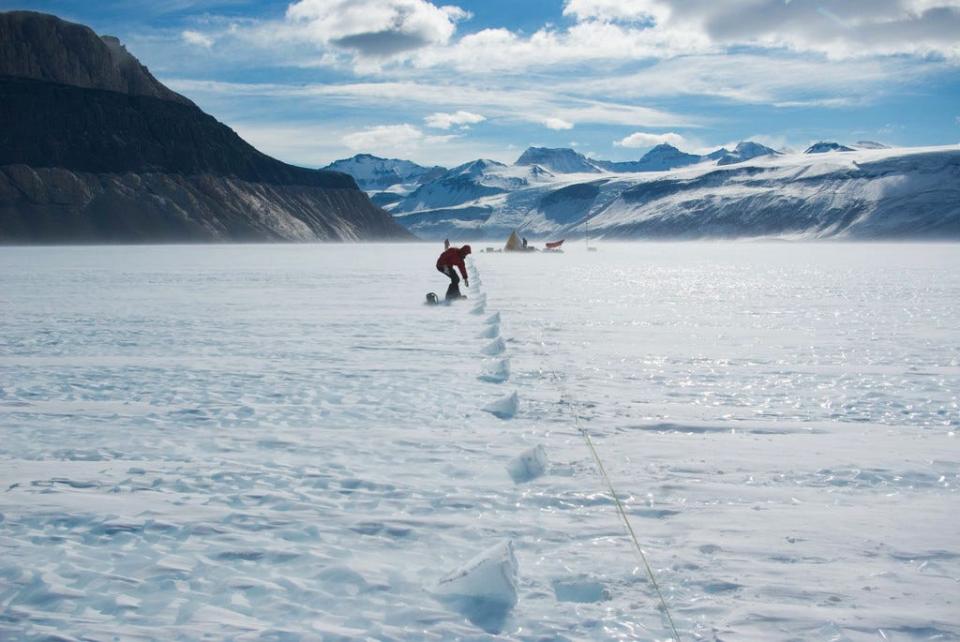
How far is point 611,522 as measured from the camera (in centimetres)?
508

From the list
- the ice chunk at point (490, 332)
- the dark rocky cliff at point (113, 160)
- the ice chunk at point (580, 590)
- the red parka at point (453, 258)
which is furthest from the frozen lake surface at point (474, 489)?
the dark rocky cliff at point (113, 160)

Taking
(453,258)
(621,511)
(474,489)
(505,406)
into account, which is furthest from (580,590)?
(453,258)

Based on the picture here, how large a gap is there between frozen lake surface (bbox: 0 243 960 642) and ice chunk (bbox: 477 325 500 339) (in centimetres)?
131

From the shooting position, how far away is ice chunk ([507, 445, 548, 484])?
617 centimetres

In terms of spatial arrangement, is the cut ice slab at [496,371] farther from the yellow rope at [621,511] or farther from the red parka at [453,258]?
the red parka at [453,258]

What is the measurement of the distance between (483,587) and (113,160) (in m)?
158

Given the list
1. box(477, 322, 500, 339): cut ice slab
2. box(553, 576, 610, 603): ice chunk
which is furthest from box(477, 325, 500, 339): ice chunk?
box(553, 576, 610, 603): ice chunk

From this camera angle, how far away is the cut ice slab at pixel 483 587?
13.3 ft

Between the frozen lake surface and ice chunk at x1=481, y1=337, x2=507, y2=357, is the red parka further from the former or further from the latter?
the frozen lake surface

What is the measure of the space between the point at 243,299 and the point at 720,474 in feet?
57.5

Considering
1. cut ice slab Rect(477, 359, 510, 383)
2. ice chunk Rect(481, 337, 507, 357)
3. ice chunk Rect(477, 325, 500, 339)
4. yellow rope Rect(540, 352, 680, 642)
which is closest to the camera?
yellow rope Rect(540, 352, 680, 642)

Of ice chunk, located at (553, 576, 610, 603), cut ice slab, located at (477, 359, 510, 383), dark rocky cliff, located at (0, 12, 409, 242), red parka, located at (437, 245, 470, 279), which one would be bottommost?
ice chunk, located at (553, 576, 610, 603)

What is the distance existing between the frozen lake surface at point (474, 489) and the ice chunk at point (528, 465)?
2 cm

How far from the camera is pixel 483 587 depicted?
4152 millimetres
